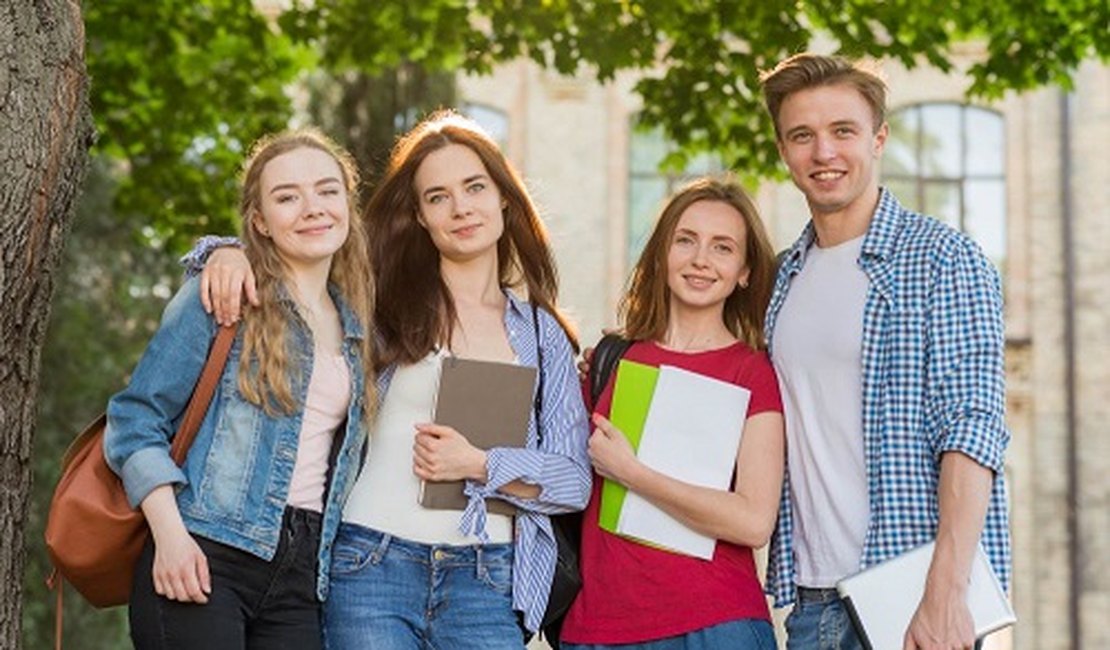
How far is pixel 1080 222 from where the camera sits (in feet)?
79.3

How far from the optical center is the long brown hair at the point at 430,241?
5.36 m

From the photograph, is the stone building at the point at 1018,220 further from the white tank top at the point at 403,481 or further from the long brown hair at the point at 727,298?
the white tank top at the point at 403,481

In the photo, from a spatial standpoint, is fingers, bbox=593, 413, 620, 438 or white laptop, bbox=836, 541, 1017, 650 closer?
white laptop, bbox=836, 541, 1017, 650

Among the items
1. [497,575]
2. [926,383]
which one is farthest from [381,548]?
[926,383]

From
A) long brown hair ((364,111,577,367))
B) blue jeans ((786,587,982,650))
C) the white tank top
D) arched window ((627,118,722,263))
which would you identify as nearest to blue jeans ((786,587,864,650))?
blue jeans ((786,587,982,650))

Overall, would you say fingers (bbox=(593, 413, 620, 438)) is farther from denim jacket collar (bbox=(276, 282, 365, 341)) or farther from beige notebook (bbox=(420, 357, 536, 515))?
denim jacket collar (bbox=(276, 282, 365, 341))

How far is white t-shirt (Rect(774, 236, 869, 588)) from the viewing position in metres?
4.93

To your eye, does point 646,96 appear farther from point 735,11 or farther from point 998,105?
point 998,105

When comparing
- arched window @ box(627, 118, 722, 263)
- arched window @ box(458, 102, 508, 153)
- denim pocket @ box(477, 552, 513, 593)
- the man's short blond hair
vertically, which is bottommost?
denim pocket @ box(477, 552, 513, 593)

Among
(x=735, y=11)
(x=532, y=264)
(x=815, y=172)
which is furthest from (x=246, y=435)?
(x=735, y=11)

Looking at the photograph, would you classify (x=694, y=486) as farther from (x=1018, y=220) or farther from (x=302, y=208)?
(x=1018, y=220)

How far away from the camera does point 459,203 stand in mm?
5344

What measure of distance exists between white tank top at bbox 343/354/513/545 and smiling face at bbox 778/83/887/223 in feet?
3.47

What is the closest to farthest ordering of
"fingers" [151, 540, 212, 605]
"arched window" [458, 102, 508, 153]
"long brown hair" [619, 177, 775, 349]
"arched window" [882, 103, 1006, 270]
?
"fingers" [151, 540, 212, 605], "long brown hair" [619, 177, 775, 349], "arched window" [882, 103, 1006, 270], "arched window" [458, 102, 508, 153]
